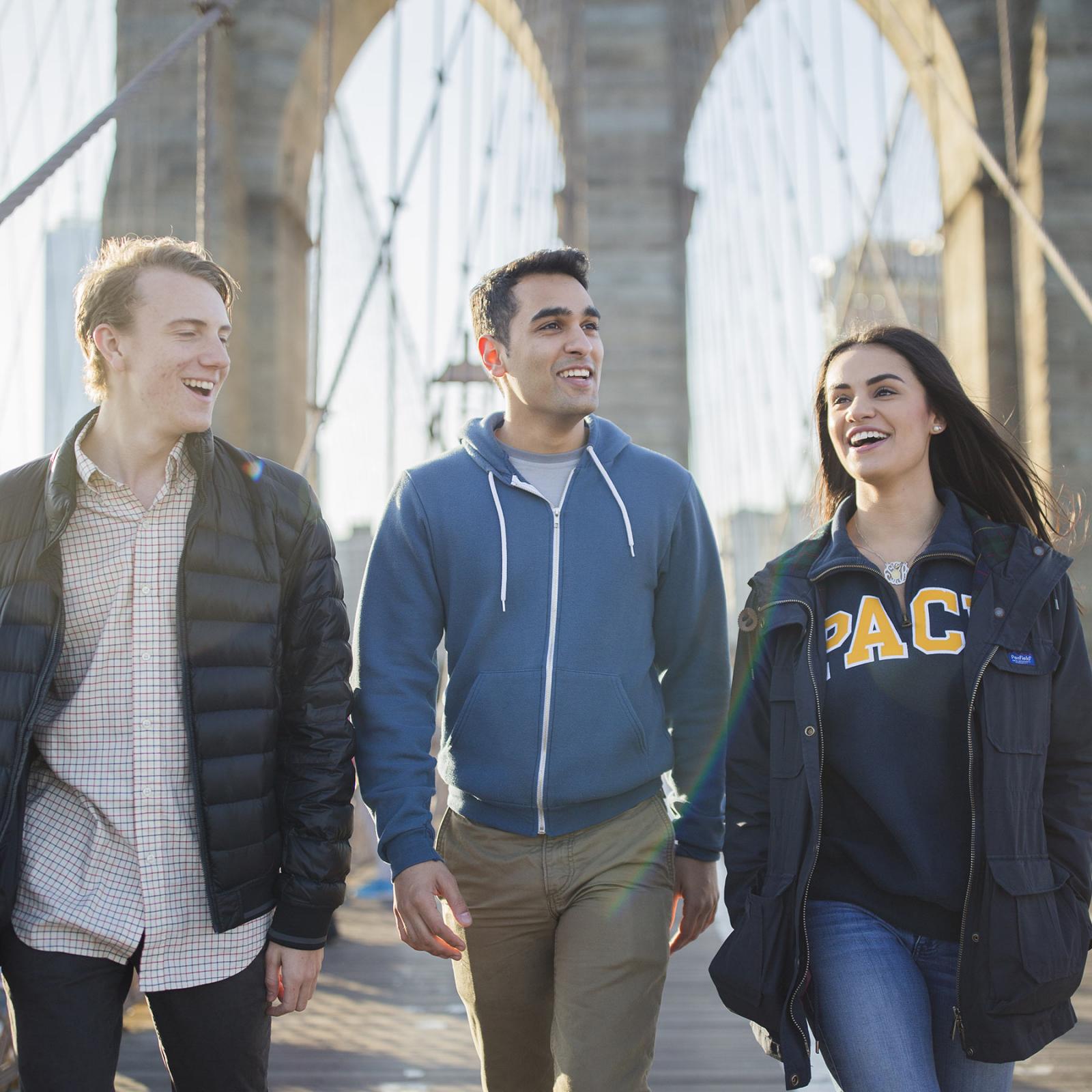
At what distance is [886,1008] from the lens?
1380 mm

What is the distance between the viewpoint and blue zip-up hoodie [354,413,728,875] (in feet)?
5.25

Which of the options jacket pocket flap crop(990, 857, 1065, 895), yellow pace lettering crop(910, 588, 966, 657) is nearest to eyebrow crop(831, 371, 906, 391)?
yellow pace lettering crop(910, 588, 966, 657)

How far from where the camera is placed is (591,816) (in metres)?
1.60

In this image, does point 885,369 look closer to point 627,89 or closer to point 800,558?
point 800,558

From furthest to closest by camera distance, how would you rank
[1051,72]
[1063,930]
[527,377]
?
[1051,72], [527,377], [1063,930]

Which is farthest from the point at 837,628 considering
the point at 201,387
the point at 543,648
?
the point at 201,387

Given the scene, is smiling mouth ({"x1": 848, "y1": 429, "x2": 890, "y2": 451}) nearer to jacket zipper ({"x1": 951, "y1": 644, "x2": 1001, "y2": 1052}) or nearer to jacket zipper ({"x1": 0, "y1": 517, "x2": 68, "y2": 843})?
jacket zipper ({"x1": 951, "y1": 644, "x2": 1001, "y2": 1052})

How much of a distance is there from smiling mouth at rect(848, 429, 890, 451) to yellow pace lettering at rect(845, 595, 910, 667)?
208 millimetres

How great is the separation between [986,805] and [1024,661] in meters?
0.18

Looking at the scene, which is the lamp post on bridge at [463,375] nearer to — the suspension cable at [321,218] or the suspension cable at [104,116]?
the suspension cable at [321,218]

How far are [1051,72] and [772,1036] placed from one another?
603 cm

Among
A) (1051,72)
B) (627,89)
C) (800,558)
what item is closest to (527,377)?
(800,558)

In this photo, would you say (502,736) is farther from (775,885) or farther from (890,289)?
(890,289)

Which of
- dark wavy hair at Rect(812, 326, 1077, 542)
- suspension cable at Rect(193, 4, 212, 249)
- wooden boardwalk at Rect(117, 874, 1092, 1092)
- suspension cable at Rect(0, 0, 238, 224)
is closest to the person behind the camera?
dark wavy hair at Rect(812, 326, 1077, 542)
